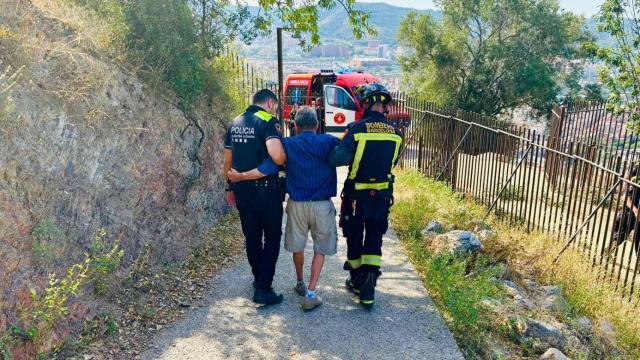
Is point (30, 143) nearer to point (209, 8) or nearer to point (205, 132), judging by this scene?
point (205, 132)

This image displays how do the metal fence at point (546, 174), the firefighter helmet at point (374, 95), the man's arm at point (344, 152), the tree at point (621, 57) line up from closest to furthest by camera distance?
the man's arm at point (344, 152) → the firefighter helmet at point (374, 95) → the metal fence at point (546, 174) → the tree at point (621, 57)

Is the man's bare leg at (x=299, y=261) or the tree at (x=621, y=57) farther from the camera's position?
the tree at (x=621, y=57)

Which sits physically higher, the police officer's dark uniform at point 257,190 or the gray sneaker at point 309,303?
the police officer's dark uniform at point 257,190

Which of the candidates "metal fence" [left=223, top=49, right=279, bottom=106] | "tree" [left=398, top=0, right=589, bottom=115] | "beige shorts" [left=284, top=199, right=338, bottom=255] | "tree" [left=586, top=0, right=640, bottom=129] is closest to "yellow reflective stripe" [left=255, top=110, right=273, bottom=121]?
"beige shorts" [left=284, top=199, right=338, bottom=255]

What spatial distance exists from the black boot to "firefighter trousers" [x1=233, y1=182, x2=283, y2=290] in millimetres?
41

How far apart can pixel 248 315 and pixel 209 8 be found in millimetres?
5357

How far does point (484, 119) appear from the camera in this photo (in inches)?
333

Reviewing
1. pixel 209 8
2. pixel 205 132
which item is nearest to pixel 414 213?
pixel 205 132

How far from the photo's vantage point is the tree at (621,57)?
8031 mm

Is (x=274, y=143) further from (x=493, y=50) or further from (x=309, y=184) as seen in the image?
(x=493, y=50)

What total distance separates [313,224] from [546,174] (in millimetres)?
5491

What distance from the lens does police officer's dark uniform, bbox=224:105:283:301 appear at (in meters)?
4.14

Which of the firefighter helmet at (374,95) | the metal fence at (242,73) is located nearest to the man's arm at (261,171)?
the firefighter helmet at (374,95)

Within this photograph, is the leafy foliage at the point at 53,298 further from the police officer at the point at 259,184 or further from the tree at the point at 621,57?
the tree at the point at 621,57
